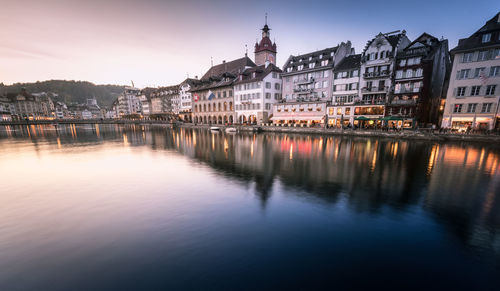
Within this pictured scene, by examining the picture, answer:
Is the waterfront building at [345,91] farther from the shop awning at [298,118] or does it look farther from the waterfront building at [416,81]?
the waterfront building at [416,81]

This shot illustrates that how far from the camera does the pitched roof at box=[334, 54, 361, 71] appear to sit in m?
46.8

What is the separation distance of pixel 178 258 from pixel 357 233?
711cm

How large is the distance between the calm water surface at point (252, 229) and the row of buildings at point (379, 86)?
29.4m

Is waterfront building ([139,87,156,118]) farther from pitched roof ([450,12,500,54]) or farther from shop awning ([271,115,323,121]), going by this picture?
pitched roof ([450,12,500,54])

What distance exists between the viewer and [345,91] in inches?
1912

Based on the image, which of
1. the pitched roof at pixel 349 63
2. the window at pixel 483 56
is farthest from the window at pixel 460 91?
the pitched roof at pixel 349 63

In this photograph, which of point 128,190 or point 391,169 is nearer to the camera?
point 128,190

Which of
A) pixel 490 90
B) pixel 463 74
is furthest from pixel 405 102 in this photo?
pixel 490 90

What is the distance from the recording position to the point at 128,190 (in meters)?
13.1

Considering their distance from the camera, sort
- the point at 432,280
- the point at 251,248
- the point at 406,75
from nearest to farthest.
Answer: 1. the point at 432,280
2. the point at 251,248
3. the point at 406,75

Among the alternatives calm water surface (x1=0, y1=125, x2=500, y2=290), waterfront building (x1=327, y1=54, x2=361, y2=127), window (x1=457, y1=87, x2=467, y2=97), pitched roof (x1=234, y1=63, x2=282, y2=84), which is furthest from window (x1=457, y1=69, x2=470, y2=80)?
pitched roof (x1=234, y1=63, x2=282, y2=84)

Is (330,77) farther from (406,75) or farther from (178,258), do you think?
(178,258)

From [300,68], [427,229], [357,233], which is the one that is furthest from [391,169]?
[300,68]

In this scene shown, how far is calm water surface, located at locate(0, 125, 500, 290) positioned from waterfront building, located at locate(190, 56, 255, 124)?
2144 inches
